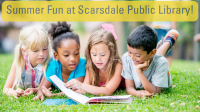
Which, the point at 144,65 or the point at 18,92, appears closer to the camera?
the point at 144,65

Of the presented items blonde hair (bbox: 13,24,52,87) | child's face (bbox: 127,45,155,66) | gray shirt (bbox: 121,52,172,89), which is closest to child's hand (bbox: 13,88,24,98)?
blonde hair (bbox: 13,24,52,87)

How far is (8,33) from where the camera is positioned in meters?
26.0

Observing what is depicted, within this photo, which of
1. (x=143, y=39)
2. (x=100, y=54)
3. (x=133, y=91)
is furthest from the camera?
(x=100, y=54)

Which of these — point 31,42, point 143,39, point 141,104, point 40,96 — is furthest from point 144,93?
point 31,42

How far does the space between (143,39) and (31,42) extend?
1889mm

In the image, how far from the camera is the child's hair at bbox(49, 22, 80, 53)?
11.6 ft

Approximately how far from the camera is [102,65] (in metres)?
3.42

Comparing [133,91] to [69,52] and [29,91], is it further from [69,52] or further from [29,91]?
[29,91]

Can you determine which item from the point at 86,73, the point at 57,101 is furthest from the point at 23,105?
the point at 86,73

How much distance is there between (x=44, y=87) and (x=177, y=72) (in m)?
3.24

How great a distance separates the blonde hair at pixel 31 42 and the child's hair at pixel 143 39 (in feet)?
5.04

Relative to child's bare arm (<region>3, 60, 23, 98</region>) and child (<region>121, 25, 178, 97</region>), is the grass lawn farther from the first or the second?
child (<region>121, 25, 178, 97</region>)

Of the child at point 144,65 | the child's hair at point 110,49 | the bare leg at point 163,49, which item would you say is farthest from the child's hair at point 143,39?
the bare leg at point 163,49

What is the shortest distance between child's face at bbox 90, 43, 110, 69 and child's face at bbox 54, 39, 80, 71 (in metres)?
0.29
